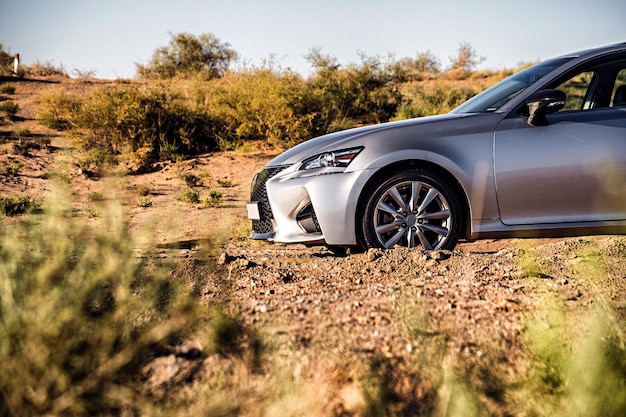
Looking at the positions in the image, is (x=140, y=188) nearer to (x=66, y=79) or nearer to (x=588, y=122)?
(x=588, y=122)

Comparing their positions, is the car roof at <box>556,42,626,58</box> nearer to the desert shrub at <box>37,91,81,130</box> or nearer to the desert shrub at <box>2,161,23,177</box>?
the desert shrub at <box>2,161,23,177</box>

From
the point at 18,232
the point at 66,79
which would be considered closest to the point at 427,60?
the point at 66,79

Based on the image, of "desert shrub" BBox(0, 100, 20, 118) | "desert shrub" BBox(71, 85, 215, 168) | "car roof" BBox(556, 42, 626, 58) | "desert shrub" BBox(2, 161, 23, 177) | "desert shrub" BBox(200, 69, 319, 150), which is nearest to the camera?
"car roof" BBox(556, 42, 626, 58)

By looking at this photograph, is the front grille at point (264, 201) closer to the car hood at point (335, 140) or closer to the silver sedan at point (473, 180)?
the car hood at point (335, 140)

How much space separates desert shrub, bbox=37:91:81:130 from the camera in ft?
58.2

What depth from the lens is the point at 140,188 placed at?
11.7 meters

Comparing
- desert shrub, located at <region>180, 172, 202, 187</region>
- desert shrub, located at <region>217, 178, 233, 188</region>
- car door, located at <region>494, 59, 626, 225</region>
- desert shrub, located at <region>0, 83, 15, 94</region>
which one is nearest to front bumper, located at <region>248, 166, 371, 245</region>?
car door, located at <region>494, 59, 626, 225</region>

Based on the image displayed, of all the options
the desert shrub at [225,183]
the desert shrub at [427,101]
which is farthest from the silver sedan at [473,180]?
the desert shrub at [427,101]

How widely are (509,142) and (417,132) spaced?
73 cm

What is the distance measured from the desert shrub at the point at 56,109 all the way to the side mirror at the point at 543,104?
1539 centimetres

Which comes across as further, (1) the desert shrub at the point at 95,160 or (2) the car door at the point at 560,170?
(1) the desert shrub at the point at 95,160

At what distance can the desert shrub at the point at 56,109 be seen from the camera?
17750 millimetres

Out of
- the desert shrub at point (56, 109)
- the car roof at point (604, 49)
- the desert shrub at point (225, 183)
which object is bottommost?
the desert shrub at point (225, 183)

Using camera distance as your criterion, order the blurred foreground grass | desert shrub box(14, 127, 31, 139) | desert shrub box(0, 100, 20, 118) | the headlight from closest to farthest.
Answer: the blurred foreground grass, the headlight, desert shrub box(14, 127, 31, 139), desert shrub box(0, 100, 20, 118)
